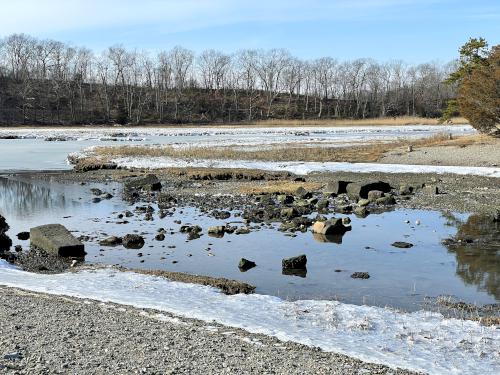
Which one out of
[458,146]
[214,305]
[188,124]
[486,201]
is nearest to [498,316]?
[214,305]

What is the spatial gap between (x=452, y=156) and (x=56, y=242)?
27114 millimetres

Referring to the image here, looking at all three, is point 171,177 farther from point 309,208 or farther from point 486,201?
point 486,201

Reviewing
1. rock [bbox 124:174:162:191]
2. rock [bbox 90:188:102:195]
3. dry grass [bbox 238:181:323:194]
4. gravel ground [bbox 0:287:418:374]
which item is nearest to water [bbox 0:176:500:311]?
gravel ground [bbox 0:287:418:374]

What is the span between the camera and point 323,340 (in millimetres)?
8508

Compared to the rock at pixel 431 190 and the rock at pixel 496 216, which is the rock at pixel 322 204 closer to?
the rock at pixel 431 190

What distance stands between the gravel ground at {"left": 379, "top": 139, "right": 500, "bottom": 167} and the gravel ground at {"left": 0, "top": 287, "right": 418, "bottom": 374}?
27887 millimetres

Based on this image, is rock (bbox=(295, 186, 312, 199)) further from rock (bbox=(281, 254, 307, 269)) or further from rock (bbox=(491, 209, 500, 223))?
rock (bbox=(281, 254, 307, 269))

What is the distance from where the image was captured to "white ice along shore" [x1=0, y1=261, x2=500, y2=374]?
787 centimetres

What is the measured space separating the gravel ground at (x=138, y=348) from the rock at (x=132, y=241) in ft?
22.0

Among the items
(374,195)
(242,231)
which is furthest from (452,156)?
(242,231)

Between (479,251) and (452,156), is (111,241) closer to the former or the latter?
(479,251)

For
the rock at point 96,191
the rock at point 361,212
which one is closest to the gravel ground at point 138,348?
the rock at point 361,212

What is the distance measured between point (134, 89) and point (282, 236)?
4525 inches

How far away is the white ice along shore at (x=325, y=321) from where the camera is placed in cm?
787
